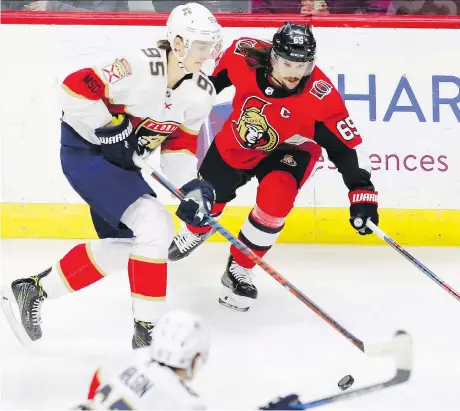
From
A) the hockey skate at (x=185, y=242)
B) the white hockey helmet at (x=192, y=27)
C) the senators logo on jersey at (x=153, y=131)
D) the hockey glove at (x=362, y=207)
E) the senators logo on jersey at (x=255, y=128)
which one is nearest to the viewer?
the white hockey helmet at (x=192, y=27)

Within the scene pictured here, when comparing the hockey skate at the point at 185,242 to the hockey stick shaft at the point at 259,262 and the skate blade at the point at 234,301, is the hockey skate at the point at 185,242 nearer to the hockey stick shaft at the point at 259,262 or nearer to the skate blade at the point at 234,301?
the skate blade at the point at 234,301

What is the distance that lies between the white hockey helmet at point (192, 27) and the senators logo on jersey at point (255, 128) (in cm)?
44

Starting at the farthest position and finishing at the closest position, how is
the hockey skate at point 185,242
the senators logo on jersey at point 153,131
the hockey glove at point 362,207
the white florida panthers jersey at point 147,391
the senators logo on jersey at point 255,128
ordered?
1. the hockey skate at point 185,242
2. the senators logo on jersey at point 255,128
3. the hockey glove at point 362,207
4. the senators logo on jersey at point 153,131
5. the white florida panthers jersey at point 147,391

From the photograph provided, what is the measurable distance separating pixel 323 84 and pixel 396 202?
3.28 feet

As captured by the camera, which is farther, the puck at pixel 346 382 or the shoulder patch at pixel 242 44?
the shoulder patch at pixel 242 44

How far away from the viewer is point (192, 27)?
2.81 metres

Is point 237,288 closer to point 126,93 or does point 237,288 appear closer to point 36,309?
point 36,309

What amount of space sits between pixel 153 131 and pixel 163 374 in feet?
3.94

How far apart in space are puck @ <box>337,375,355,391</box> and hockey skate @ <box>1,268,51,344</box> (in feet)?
3.13

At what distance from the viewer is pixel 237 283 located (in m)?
3.44

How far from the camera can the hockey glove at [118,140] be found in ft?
9.34

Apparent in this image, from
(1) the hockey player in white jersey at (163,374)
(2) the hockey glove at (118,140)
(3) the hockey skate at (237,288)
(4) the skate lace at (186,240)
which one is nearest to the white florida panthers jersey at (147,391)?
(1) the hockey player in white jersey at (163,374)

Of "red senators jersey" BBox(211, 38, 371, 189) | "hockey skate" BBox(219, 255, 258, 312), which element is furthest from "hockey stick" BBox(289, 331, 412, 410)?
"hockey skate" BBox(219, 255, 258, 312)

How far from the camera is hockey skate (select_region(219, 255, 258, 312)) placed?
11.2 ft
